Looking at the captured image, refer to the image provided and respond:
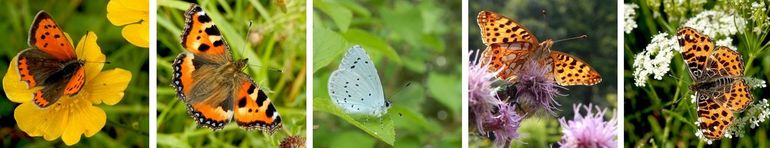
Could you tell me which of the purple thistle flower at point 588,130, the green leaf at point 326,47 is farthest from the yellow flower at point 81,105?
the purple thistle flower at point 588,130

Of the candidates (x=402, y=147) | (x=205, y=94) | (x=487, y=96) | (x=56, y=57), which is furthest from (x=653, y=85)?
(x=56, y=57)

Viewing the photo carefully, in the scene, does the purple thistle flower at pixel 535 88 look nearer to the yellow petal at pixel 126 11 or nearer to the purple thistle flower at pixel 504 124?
the purple thistle flower at pixel 504 124

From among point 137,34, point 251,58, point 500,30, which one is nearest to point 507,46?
point 500,30

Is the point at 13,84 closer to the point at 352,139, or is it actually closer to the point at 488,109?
the point at 352,139

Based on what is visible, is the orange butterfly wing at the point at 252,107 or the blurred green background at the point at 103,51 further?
the orange butterfly wing at the point at 252,107

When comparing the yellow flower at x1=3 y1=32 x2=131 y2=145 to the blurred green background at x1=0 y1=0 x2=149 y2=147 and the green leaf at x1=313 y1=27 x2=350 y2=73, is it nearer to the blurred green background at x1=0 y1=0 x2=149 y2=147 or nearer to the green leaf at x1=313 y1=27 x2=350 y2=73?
the blurred green background at x1=0 y1=0 x2=149 y2=147

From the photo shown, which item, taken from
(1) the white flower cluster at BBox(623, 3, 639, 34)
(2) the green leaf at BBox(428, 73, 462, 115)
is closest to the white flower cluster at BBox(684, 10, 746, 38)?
(1) the white flower cluster at BBox(623, 3, 639, 34)

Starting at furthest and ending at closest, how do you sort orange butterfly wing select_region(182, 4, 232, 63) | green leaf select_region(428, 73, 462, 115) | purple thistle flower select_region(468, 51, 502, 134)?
green leaf select_region(428, 73, 462, 115) → purple thistle flower select_region(468, 51, 502, 134) → orange butterfly wing select_region(182, 4, 232, 63)

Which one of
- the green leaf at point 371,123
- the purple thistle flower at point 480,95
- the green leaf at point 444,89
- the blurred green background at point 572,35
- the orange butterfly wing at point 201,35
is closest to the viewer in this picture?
the orange butterfly wing at point 201,35
